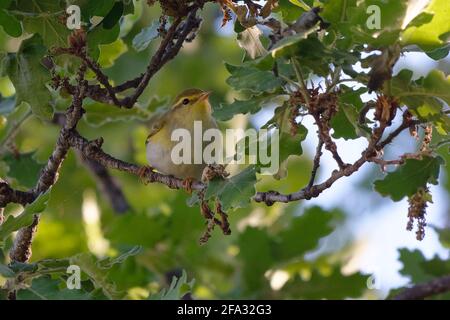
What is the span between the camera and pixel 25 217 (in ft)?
9.72

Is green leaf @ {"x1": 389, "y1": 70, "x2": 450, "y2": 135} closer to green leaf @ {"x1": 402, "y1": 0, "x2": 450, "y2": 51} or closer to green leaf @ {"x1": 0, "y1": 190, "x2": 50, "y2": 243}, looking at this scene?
green leaf @ {"x1": 402, "y1": 0, "x2": 450, "y2": 51}

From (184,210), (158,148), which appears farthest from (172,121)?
(184,210)

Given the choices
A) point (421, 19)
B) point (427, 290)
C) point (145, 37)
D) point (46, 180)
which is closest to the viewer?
point (421, 19)

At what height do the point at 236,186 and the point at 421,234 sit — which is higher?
the point at 236,186

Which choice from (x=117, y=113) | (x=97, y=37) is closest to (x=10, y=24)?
(x=97, y=37)

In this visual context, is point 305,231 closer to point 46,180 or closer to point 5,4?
point 46,180

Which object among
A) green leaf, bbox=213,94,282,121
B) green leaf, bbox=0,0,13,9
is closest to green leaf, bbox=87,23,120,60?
green leaf, bbox=0,0,13,9

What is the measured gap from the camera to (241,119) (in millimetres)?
6602

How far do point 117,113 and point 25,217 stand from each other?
1.64 meters

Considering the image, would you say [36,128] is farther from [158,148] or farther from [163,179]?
[163,179]

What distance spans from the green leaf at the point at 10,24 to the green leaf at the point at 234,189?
3.04 ft

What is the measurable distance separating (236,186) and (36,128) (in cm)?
553

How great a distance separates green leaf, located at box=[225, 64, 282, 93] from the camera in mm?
2752

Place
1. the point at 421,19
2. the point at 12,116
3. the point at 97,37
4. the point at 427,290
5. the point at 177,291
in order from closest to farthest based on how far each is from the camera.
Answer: the point at 421,19, the point at 177,291, the point at 97,37, the point at 427,290, the point at 12,116
